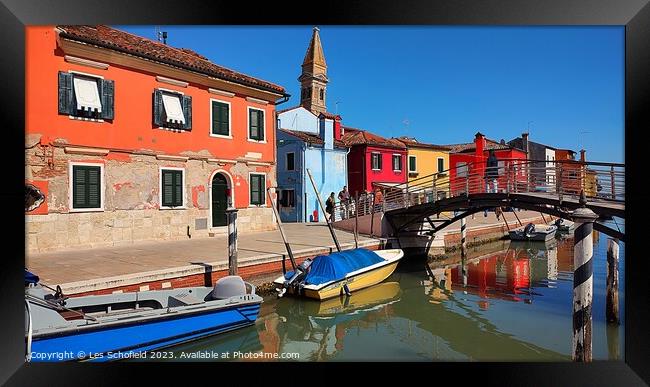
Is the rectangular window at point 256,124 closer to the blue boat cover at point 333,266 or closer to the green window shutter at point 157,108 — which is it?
the green window shutter at point 157,108

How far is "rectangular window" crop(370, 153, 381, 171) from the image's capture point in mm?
23453

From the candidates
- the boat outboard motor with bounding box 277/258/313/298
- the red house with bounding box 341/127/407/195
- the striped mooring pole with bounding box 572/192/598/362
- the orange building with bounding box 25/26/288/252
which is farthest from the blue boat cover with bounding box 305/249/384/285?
the red house with bounding box 341/127/407/195

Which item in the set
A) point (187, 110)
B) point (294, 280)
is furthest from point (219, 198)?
point (294, 280)

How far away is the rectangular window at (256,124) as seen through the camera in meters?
14.3

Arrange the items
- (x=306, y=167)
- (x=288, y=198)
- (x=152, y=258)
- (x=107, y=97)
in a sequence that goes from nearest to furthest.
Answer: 1. (x=152, y=258)
2. (x=107, y=97)
3. (x=306, y=167)
4. (x=288, y=198)

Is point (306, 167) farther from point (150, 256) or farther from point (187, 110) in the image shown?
point (150, 256)

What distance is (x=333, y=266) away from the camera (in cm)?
927

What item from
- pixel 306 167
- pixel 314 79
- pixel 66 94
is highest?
pixel 314 79

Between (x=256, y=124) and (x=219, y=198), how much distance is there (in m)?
3.05

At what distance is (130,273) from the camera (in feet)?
24.1

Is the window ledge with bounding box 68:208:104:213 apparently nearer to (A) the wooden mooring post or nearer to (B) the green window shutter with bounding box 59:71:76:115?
(B) the green window shutter with bounding box 59:71:76:115
